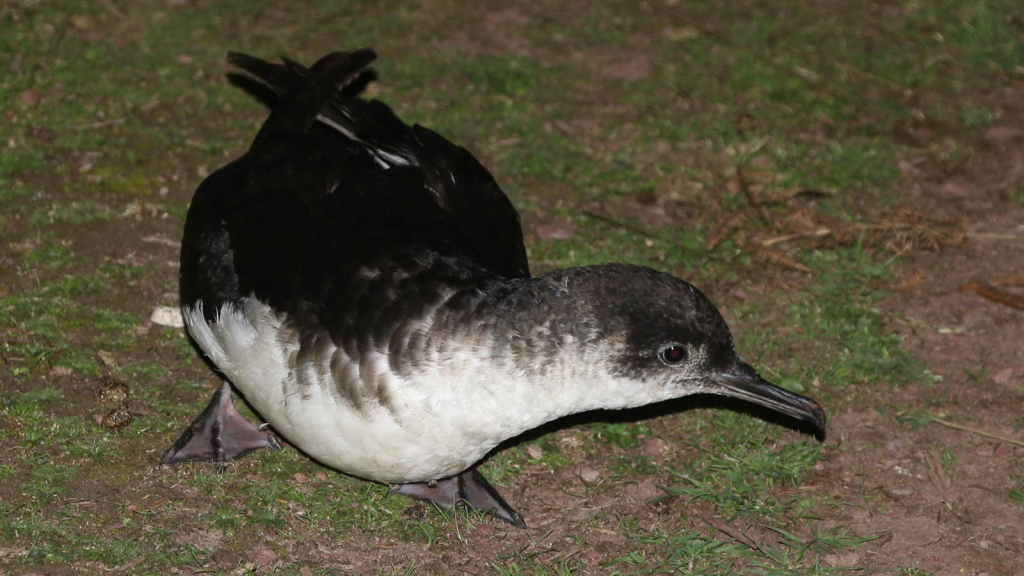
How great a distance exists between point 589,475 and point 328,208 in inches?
64.4

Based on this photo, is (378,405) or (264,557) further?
(264,557)

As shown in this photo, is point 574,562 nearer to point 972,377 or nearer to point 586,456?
point 586,456

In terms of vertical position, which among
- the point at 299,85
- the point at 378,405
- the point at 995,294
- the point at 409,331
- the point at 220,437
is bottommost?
the point at 995,294

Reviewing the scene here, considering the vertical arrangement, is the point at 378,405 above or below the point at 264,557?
above

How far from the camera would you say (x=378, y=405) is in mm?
4227

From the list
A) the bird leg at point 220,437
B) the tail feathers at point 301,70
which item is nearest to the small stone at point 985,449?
the bird leg at point 220,437

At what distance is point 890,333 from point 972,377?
467 millimetres

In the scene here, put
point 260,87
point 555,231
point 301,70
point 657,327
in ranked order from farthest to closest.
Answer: point 260,87, point 555,231, point 301,70, point 657,327

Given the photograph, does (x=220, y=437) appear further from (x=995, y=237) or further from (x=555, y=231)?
(x=995, y=237)

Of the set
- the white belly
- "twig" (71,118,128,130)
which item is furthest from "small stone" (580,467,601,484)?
"twig" (71,118,128,130)

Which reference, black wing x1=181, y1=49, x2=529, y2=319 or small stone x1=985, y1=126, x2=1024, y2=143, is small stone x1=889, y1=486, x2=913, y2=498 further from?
small stone x1=985, y1=126, x2=1024, y2=143

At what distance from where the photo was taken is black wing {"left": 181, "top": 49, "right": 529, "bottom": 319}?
451 centimetres

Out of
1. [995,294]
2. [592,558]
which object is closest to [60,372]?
[592,558]

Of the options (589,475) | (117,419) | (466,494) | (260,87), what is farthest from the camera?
(260,87)
